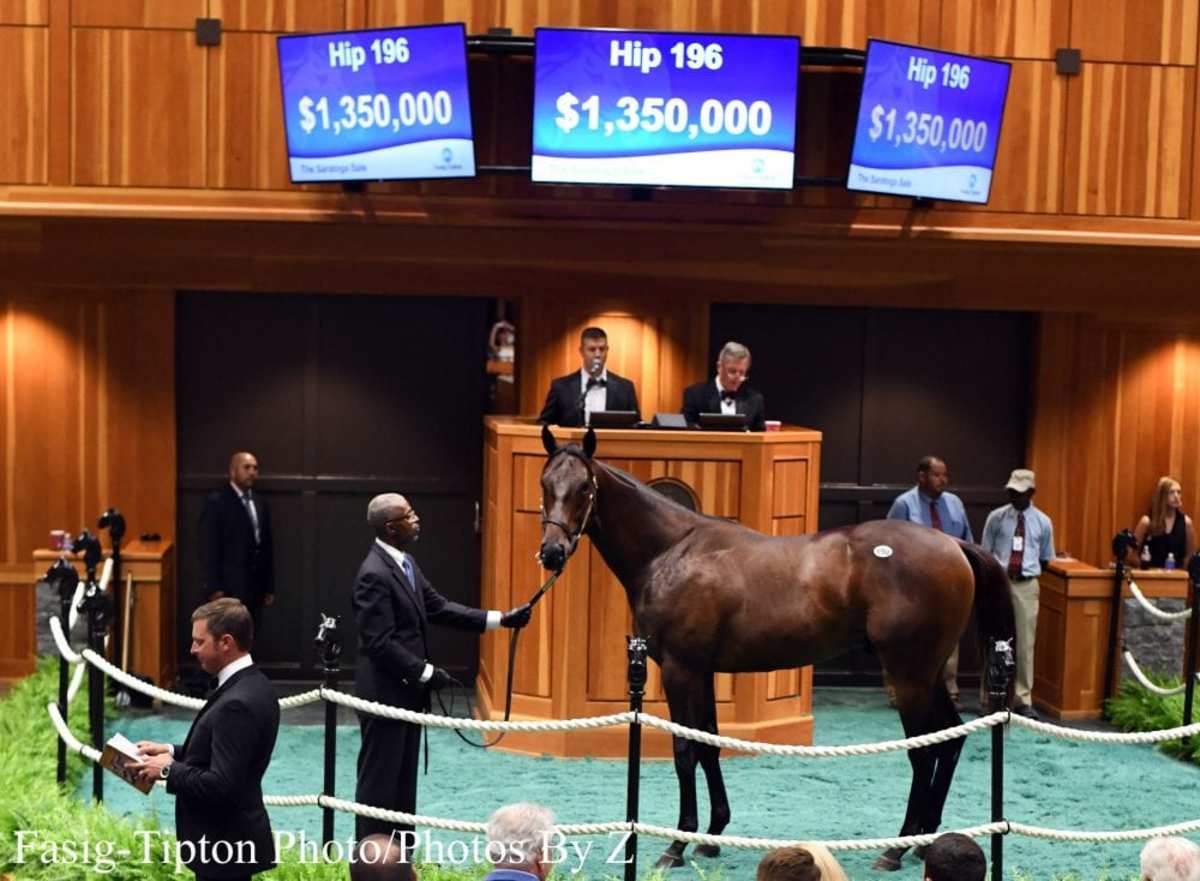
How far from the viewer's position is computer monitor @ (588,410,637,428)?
10570 millimetres

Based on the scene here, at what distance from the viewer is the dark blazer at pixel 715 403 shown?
11.1 metres

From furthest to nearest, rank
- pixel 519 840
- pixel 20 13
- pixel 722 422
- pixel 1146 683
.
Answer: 1. pixel 20 13
2. pixel 1146 683
3. pixel 722 422
4. pixel 519 840

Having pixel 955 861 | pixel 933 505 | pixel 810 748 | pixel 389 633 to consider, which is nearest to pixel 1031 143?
pixel 933 505

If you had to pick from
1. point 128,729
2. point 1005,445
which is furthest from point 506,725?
point 1005,445

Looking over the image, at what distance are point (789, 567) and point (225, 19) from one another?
20.2 ft

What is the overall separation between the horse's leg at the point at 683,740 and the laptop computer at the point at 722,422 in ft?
7.38

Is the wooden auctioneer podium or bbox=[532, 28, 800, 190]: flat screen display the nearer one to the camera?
the wooden auctioneer podium

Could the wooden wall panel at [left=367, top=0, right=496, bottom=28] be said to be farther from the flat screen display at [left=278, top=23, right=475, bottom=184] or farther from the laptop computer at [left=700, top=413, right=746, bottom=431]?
the laptop computer at [left=700, top=413, right=746, bottom=431]

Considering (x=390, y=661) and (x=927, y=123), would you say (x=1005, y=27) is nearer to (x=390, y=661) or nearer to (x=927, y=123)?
(x=927, y=123)

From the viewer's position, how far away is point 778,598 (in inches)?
350

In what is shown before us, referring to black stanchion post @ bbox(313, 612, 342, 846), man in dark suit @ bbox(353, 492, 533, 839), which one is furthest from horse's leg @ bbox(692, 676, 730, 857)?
black stanchion post @ bbox(313, 612, 342, 846)

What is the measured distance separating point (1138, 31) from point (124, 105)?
7.51 meters

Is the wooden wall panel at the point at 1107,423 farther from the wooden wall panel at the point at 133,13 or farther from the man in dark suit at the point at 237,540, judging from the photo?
the wooden wall panel at the point at 133,13

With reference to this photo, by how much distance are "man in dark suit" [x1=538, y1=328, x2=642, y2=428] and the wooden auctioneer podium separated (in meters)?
0.48
